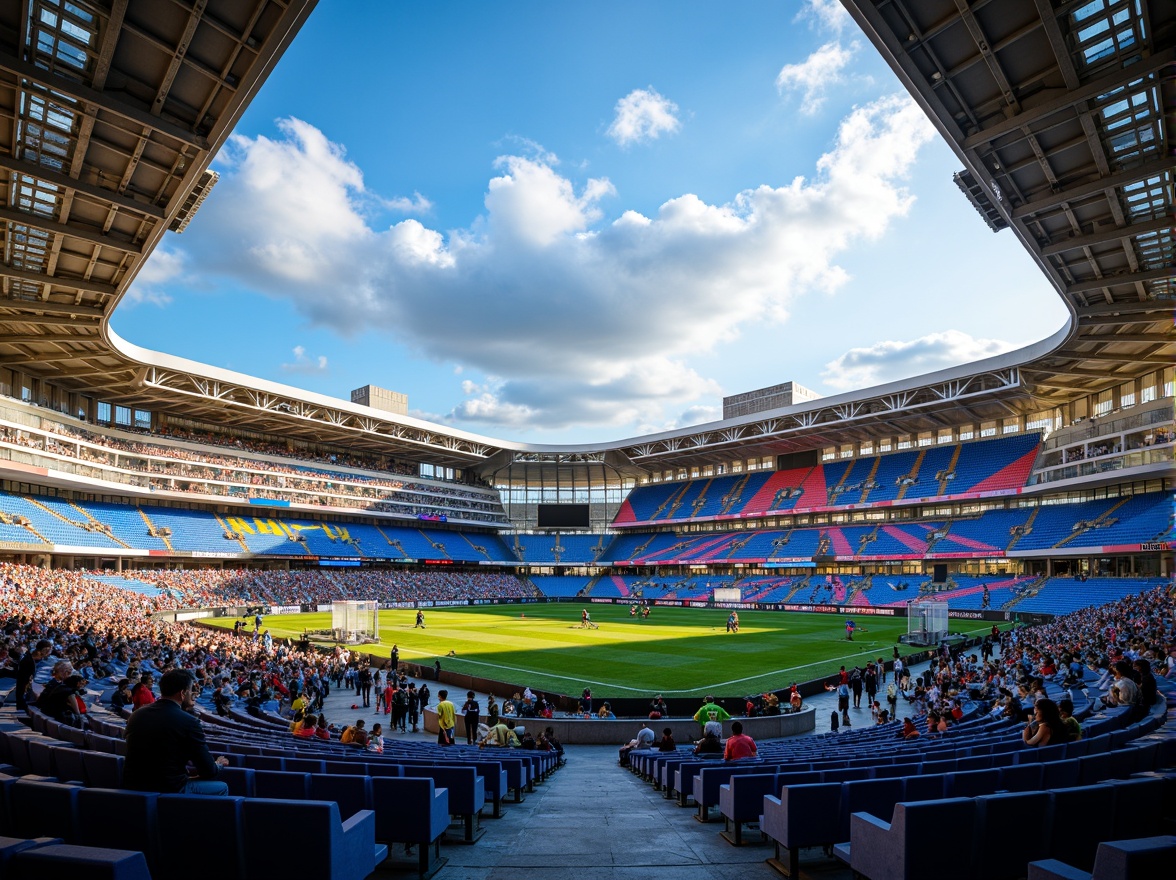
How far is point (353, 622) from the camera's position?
42438 millimetres

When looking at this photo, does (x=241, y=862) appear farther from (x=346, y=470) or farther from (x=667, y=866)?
(x=346, y=470)

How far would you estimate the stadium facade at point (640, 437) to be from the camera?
1866 cm

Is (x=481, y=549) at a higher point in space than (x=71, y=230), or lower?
lower

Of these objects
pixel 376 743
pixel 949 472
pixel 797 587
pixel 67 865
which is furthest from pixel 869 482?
pixel 67 865

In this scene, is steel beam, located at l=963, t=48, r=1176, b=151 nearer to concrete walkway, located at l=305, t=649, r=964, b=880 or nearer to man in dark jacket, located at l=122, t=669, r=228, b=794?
concrete walkway, located at l=305, t=649, r=964, b=880

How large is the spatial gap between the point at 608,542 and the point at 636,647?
59082 mm

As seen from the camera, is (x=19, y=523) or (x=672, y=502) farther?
(x=672, y=502)

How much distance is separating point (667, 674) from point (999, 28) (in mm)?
26350

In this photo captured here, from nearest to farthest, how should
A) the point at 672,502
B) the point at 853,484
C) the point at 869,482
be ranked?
the point at 869,482
the point at 853,484
the point at 672,502

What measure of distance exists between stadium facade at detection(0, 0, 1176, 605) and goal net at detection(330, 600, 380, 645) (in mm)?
20754

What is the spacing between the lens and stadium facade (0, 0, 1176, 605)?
Answer: 18.7 meters

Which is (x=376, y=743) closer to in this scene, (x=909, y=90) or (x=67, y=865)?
(x=67, y=865)

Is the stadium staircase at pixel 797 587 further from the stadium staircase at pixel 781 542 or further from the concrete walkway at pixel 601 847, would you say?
the concrete walkway at pixel 601 847

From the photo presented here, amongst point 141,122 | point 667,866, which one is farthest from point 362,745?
point 141,122
